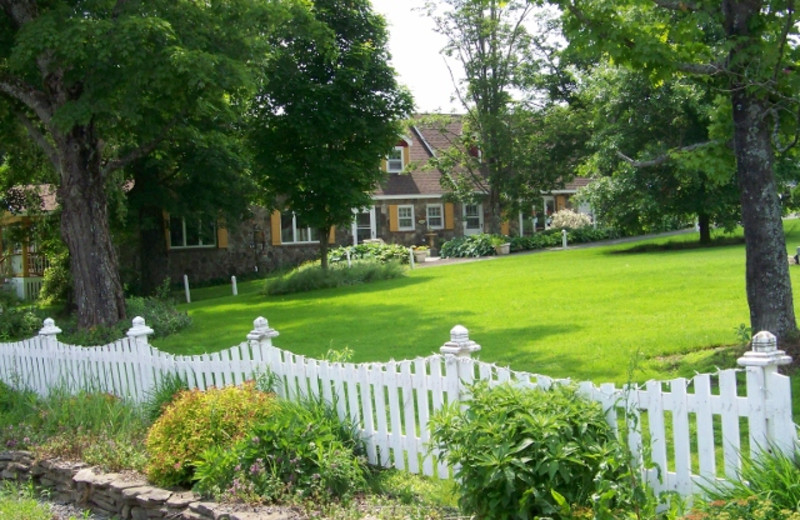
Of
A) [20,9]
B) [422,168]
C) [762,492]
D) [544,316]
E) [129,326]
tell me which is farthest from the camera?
[422,168]

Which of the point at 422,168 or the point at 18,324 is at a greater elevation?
the point at 422,168

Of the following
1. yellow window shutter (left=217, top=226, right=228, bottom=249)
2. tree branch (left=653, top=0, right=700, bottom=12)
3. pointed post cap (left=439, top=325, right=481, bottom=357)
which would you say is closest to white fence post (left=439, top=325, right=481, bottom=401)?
pointed post cap (left=439, top=325, right=481, bottom=357)

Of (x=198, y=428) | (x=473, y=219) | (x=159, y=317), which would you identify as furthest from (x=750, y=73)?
(x=473, y=219)

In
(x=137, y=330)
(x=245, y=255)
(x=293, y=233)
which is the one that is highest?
(x=293, y=233)

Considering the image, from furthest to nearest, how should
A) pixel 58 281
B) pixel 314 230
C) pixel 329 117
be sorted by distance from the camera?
pixel 314 230
pixel 58 281
pixel 329 117

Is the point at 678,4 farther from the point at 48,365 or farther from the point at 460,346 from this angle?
the point at 48,365

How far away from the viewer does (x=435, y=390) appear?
586 cm

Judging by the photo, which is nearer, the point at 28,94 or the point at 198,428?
the point at 198,428

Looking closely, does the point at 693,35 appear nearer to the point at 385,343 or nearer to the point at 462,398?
the point at 462,398

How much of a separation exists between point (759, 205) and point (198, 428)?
566 cm

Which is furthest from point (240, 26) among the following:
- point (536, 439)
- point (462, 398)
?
point (536, 439)

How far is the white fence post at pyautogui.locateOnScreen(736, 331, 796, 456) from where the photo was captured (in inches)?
168

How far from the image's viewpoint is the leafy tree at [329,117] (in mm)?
24062

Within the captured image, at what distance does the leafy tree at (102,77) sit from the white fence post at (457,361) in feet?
26.2
